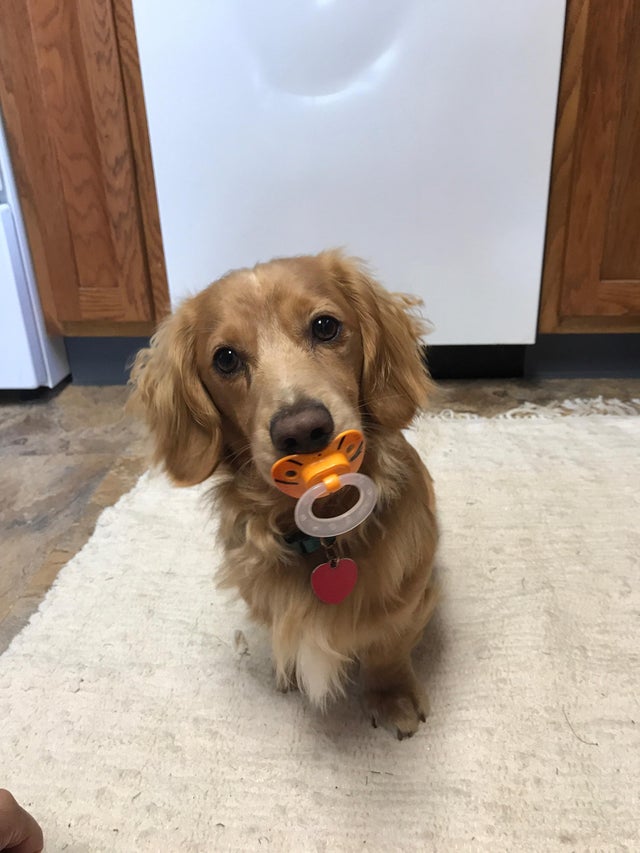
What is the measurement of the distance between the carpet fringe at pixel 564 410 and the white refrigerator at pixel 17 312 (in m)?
1.30

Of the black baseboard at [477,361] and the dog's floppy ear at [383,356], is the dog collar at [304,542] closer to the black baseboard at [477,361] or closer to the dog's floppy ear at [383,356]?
the dog's floppy ear at [383,356]

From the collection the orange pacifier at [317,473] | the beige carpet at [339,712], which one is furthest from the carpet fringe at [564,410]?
the orange pacifier at [317,473]

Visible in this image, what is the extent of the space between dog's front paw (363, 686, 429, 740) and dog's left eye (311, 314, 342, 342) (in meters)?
0.57

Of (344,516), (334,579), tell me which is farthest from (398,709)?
(344,516)

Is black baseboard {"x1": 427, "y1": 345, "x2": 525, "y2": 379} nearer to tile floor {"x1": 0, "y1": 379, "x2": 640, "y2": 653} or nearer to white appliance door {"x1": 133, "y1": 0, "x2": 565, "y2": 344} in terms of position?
tile floor {"x1": 0, "y1": 379, "x2": 640, "y2": 653}

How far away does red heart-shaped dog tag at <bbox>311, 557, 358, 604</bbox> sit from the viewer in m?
0.94

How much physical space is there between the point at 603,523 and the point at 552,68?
119cm

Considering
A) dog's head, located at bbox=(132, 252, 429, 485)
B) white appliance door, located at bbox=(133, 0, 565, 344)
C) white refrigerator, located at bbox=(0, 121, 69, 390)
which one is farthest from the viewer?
white refrigerator, located at bbox=(0, 121, 69, 390)

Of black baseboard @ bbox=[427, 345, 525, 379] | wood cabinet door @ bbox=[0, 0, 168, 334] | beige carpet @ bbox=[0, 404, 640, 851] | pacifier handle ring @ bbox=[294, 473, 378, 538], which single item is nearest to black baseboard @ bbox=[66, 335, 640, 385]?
black baseboard @ bbox=[427, 345, 525, 379]

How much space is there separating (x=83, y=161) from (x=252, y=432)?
1.53 meters

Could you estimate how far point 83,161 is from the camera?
2059 mm

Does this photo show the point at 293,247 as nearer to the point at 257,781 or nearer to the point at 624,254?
the point at 624,254

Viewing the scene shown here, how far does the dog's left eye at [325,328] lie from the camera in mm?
958

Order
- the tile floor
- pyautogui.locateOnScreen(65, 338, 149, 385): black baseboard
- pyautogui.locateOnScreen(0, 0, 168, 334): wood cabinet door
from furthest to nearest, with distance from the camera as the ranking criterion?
pyautogui.locateOnScreen(65, 338, 149, 385): black baseboard → pyautogui.locateOnScreen(0, 0, 168, 334): wood cabinet door → the tile floor
